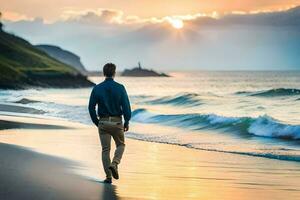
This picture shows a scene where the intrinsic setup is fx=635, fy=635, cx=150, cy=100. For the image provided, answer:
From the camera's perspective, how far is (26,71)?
128m

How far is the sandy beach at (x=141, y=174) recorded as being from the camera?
10.3 metres

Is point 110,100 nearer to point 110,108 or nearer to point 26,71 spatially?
point 110,108

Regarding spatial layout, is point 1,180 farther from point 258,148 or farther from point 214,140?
point 214,140

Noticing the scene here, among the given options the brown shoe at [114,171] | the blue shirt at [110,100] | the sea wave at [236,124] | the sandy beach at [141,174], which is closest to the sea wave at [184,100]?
the sea wave at [236,124]

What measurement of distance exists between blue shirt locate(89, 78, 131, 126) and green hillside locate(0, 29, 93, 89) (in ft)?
295

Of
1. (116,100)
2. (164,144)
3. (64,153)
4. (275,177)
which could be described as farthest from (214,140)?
(116,100)

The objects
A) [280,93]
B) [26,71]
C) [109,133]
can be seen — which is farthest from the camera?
[26,71]

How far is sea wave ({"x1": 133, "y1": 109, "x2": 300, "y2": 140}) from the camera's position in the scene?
23.3 m

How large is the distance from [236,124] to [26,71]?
106 m

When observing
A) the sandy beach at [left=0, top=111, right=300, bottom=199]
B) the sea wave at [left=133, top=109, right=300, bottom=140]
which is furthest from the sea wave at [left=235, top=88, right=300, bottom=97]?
the sandy beach at [left=0, top=111, right=300, bottom=199]

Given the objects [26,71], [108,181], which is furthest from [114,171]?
[26,71]

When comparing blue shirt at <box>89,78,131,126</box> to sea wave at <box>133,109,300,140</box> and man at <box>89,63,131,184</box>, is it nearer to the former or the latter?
man at <box>89,63,131,184</box>

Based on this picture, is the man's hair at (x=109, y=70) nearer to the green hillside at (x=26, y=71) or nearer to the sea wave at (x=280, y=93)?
the sea wave at (x=280, y=93)

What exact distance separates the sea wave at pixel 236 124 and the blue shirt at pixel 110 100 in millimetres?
11885
